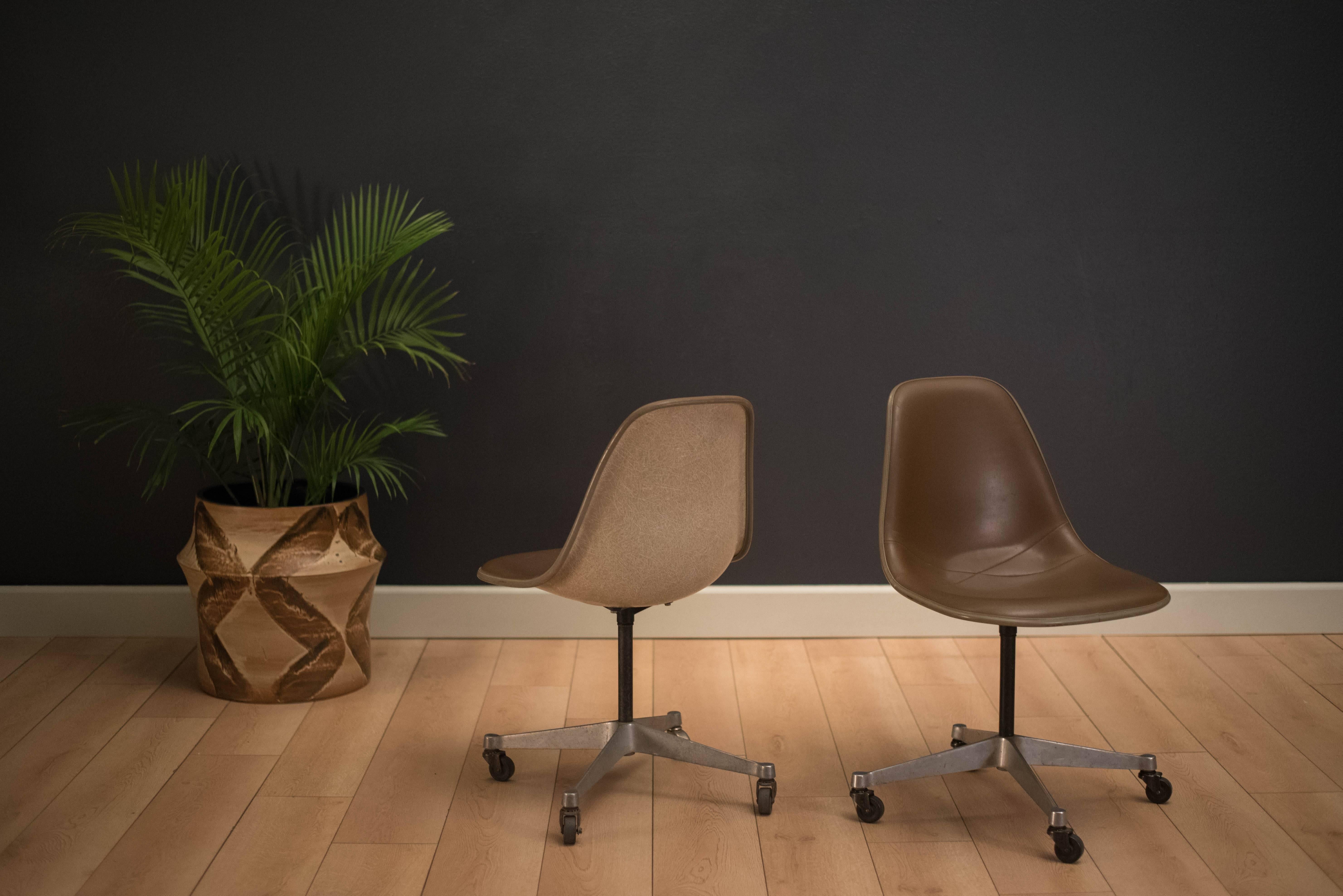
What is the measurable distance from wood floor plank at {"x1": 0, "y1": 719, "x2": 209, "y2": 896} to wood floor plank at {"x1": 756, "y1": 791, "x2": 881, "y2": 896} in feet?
4.12

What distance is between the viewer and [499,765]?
2.50 metres

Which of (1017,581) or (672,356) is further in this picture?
(672,356)

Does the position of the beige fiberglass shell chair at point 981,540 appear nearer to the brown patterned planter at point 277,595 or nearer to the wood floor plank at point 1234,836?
the wood floor plank at point 1234,836

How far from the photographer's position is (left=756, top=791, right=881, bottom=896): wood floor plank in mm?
2080

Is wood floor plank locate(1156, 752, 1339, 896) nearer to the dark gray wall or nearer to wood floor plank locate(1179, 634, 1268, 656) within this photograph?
wood floor plank locate(1179, 634, 1268, 656)

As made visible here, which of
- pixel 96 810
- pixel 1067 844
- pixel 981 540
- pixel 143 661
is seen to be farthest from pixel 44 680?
pixel 1067 844

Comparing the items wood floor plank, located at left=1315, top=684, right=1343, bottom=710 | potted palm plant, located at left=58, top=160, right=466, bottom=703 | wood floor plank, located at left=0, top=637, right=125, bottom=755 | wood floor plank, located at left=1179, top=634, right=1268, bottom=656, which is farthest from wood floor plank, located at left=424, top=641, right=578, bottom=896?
wood floor plank, located at left=1315, top=684, right=1343, bottom=710

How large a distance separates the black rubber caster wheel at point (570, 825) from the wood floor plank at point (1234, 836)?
3.88 feet

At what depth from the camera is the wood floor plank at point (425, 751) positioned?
229cm

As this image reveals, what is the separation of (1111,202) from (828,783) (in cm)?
192

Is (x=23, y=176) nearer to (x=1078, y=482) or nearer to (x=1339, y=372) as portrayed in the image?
(x=1078, y=482)

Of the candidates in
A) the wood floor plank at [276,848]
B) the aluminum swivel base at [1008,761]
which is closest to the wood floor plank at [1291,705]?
the aluminum swivel base at [1008,761]

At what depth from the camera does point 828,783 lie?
2.50 metres

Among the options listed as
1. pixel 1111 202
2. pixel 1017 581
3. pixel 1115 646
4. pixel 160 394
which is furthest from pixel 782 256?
pixel 160 394
